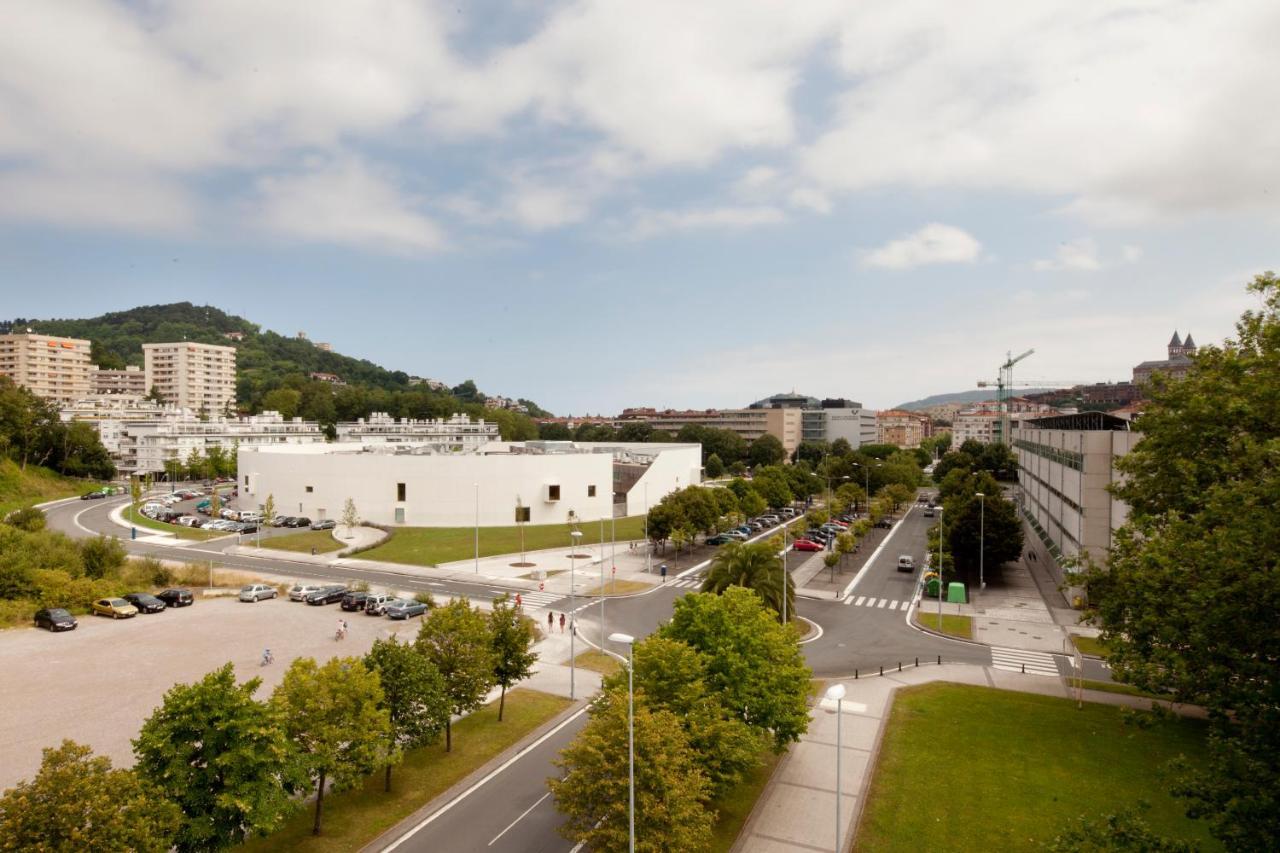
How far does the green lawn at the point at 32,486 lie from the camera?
85625mm

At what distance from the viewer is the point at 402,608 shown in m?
41.4

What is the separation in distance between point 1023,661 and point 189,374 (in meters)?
206

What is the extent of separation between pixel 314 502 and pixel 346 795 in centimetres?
6544

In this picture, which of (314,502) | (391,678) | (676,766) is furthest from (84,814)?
(314,502)

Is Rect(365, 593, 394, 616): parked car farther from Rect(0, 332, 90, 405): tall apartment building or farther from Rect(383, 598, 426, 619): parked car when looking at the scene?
Rect(0, 332, 90, 405): tall apartment building

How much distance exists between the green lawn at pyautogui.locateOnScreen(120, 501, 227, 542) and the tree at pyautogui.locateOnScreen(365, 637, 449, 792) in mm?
56245

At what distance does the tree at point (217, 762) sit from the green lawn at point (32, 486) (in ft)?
276

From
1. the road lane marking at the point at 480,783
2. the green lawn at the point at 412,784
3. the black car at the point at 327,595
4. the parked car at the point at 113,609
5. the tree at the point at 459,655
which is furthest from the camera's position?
the black car at the point at 327,595

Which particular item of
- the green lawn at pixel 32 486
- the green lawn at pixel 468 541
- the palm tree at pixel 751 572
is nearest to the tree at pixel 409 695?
the palm tree at pixel 751 572

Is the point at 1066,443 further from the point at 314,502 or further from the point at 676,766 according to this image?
the point at 314,502

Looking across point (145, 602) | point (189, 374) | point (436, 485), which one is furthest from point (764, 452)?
point (189, 374)

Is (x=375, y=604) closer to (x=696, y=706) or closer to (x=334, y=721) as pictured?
(x=334, y=721)

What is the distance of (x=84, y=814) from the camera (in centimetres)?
1278

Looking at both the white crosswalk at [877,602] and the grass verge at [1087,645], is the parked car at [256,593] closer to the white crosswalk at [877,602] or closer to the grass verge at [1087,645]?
the white crosswalk at [877,602]
